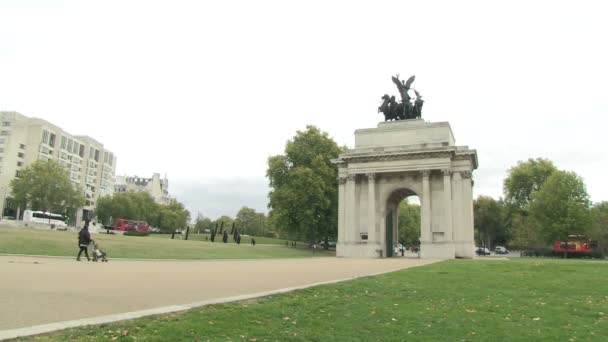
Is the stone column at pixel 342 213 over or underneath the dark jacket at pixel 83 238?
over

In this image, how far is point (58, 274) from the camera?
1495 centimetres

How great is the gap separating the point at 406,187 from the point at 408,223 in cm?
5706

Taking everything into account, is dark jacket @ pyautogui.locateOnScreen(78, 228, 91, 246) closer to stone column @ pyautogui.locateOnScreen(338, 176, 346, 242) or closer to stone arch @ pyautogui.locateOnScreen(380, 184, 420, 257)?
stone column @ pyautogui.locateOnScreen(338, 176, 346, 242)

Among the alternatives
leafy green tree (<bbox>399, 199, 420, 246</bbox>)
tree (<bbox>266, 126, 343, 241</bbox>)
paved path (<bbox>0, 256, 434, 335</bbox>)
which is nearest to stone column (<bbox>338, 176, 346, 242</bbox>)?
tree (<bbox>266, 126, 343, 241</bbox>)

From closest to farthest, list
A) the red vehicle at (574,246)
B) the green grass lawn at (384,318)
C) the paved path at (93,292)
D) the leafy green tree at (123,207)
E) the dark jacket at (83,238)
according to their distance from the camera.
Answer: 1. the green grass lawn at (384,318)
2. the paved path at (93,292)
3. the dark jacket at (83,238)
4. the red vehicle at (574,246)
5. the leafy green tree at (123,207)

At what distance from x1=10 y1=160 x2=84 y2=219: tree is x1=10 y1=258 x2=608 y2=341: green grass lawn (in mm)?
79549

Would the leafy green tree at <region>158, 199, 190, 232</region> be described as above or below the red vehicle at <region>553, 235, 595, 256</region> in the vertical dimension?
above

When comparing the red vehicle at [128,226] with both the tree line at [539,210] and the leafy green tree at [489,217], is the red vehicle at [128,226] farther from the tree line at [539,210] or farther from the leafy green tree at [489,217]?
the leafy green tree at [489,217]

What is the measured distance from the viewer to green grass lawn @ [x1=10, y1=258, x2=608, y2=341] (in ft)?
24.3

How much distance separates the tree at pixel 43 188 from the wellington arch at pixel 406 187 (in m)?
54.9

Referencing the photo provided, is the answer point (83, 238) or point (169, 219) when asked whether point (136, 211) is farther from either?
point (83, 238)

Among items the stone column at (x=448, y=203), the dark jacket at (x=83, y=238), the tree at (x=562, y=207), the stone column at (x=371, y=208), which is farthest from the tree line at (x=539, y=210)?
the dark jacket at (x=83, y=238)

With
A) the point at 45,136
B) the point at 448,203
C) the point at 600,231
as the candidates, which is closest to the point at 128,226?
the point at 45,136

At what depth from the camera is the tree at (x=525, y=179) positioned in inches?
3199
